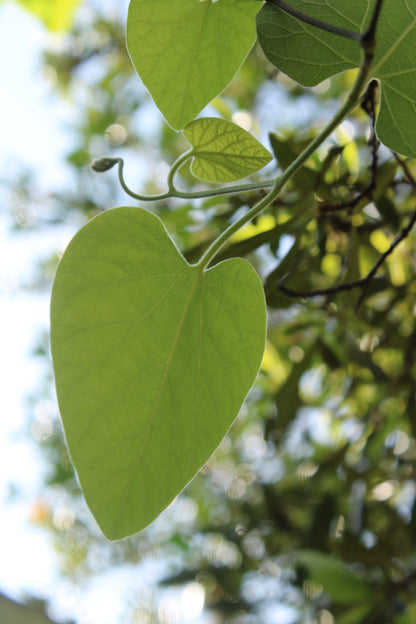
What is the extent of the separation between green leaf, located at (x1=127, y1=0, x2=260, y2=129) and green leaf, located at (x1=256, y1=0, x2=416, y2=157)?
0.12 ft

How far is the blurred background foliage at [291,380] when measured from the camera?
20.7 inches

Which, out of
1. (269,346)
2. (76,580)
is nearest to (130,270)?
(269,346)

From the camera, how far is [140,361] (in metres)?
0.28

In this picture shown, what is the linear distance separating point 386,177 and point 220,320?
0.26 meters

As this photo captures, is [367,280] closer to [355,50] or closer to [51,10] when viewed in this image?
[355,50]

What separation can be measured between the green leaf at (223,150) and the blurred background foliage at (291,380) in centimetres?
10

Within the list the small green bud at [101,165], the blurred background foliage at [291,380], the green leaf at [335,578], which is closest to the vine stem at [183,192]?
the small green bud at [101,165]

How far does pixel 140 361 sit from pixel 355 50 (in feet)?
0.61

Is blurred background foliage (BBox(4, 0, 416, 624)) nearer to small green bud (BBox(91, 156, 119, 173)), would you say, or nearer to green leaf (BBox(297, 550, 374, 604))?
green leaf (BBox(297, 550, 374, 604))

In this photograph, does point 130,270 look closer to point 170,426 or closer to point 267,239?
point 170,426

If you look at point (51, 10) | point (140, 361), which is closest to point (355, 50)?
point (140, 361)

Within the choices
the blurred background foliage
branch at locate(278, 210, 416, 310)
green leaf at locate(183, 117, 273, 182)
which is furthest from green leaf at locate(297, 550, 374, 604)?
green leaf at locate(183, 117, 273, 182)

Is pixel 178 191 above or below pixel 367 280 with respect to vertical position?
above

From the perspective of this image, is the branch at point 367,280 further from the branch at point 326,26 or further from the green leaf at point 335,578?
the green leaf at point 335,578
